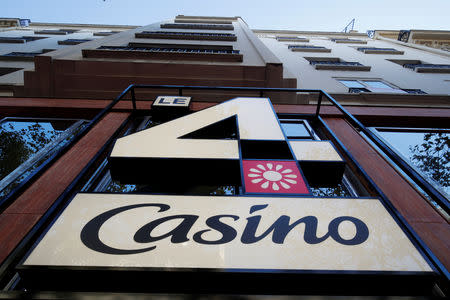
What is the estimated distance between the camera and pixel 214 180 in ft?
10.3

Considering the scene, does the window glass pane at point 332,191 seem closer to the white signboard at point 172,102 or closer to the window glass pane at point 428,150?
the window glass pane at point 428,150

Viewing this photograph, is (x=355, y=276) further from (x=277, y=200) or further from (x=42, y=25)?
(x=42, y=25)

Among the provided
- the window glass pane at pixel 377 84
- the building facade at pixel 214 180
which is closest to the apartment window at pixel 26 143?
the building facade at pixel 214 180

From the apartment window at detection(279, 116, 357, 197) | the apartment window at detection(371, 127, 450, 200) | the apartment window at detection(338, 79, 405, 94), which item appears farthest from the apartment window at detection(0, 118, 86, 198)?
the apartment window at detection(338, 79, 405, 94)

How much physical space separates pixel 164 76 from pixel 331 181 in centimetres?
578

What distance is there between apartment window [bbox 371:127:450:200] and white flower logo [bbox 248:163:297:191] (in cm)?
281

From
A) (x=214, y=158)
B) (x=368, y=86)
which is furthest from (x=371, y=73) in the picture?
(x=214, y=158)

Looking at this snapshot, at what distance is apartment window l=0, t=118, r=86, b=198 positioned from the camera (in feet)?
11.3

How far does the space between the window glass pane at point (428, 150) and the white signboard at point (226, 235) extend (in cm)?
264

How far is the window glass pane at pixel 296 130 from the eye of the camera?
16.3 ft

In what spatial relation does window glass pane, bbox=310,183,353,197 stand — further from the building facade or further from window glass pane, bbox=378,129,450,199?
window glass pane, bbox=378,129,450,199

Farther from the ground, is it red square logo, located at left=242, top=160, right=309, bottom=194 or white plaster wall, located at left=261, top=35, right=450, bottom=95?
white plaster wall, located at left=261, top=35, right=450, bottom=95

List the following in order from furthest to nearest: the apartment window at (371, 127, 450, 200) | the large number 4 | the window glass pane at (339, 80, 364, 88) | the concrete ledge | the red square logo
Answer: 1. the window glass pane at (339, 80, 364, 88)
2. the concrete ledge
3. the apartment window at (371, 127, 450, 200)
4. the large number 4
5. the red square logo

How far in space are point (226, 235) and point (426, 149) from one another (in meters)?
5.13
